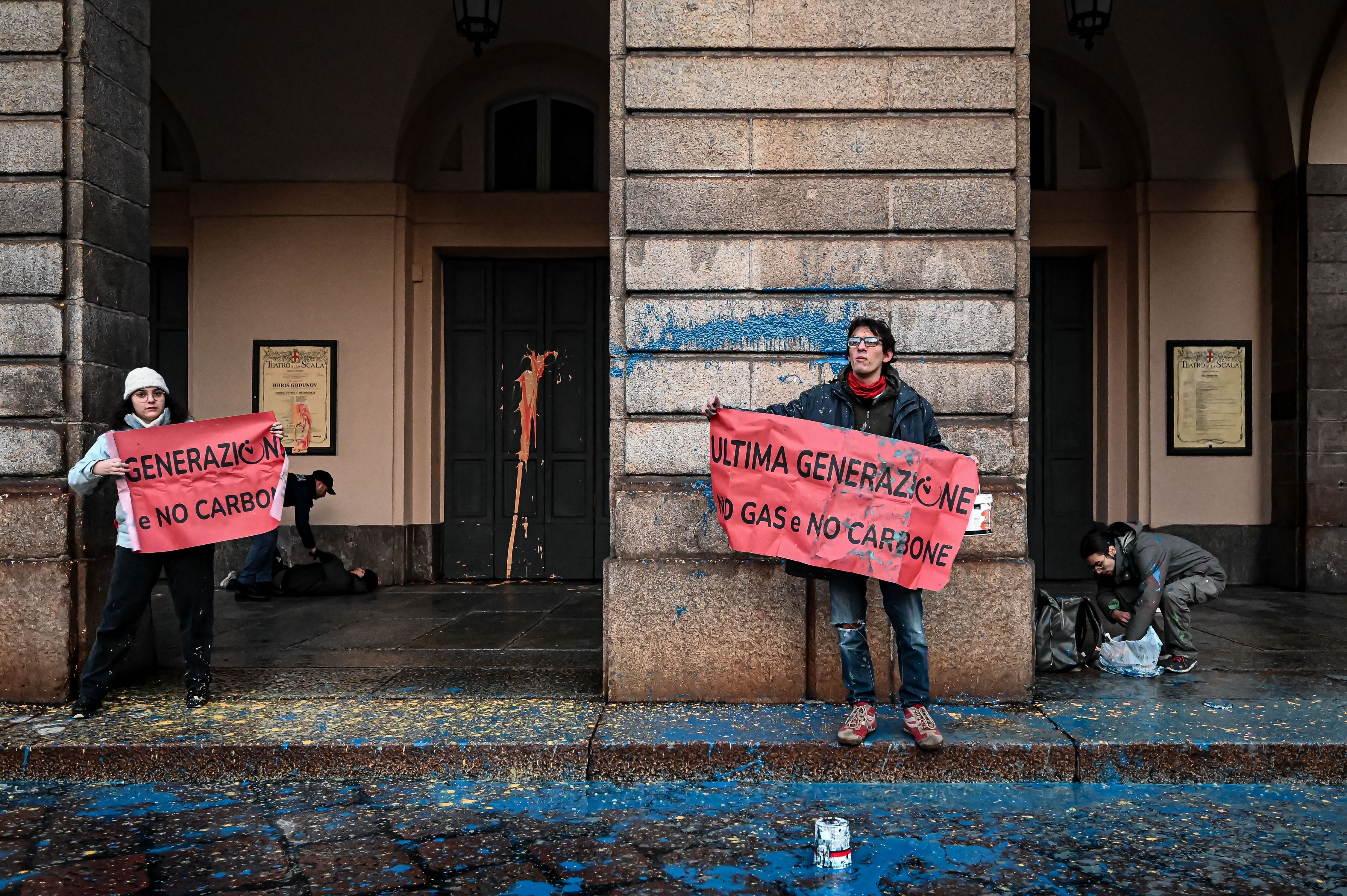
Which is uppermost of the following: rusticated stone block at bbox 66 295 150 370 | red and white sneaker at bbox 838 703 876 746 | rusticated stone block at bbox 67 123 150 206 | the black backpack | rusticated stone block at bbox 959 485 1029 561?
rusticated stone block at bbox 67 123 150 206

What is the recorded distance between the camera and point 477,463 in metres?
11.2

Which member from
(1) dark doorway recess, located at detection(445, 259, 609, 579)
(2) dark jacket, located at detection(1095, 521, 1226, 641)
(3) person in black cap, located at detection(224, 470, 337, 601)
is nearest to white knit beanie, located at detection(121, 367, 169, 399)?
(3) person in black cap, located at detection(224, 470, 337, 601)

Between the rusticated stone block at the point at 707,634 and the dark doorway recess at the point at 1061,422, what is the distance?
6.42m

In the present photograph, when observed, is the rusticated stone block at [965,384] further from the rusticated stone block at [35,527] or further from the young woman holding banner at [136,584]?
the rusticated stone block at [35,527]

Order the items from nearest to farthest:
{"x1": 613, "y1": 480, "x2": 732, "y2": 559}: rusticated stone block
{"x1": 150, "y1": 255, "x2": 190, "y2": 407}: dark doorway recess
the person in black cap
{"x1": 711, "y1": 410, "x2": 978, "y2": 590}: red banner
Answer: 1. {"x1": 711, "y1": 410, "x2": 978, "y2": 590}: red banner
2. {"x1": 613, "y1": 480, "x2": 732, "y2": 559}: rusticated stone block
3. the person in black cap
4. {"x1": 150, "y1": 255, "x2": 190, "y2": 407}: dark doorway recess

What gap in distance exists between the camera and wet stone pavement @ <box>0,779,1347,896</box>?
3.47m

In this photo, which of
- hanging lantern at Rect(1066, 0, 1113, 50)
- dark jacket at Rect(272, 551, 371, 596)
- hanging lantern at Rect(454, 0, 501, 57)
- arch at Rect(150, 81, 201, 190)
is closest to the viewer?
hanging lantern at Rect(1066, 0, 1113, 50)

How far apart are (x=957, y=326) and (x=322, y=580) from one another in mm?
6900

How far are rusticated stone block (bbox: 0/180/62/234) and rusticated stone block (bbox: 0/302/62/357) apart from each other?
1.45ft

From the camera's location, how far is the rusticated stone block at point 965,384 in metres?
5.71

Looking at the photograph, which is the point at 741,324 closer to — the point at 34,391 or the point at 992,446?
the point at 992,446

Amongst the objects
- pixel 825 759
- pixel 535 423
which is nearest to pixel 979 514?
pixel 825 759

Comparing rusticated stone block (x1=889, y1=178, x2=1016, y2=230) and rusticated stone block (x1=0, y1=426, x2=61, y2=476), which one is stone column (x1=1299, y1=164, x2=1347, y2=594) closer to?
rusticated stone block (x1=889, y1=178, x2=1016, y2=230)

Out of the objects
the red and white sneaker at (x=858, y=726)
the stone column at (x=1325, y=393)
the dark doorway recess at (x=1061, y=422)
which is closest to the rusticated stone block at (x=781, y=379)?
the red and white sneaker at (x=858, y=726)
